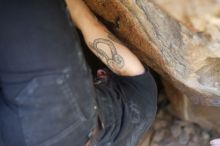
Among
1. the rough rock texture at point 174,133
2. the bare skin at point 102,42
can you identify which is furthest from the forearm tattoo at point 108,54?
the rough rock texture at point 174,133

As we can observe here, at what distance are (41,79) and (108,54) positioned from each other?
0.25 m

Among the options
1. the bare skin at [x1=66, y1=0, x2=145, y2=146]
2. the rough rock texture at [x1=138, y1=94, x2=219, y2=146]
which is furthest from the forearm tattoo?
the rough rock texture at [x1=138, y1=94, x2=219, y2=146]

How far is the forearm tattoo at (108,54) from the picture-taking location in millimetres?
1172

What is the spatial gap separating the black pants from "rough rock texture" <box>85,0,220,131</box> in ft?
0.50

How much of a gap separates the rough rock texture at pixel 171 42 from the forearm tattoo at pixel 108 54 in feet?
0.18

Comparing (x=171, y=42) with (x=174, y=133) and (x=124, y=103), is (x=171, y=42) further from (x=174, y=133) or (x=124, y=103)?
(x=174, y=133)

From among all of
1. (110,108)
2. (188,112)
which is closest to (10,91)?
(110,108)

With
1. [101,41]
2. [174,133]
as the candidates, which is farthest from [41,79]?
[174,133]

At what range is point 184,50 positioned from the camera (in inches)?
39.9

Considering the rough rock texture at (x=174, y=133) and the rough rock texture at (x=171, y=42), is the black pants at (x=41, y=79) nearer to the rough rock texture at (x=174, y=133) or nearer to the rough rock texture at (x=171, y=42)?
the rough rock texture at (x=171, y=42)

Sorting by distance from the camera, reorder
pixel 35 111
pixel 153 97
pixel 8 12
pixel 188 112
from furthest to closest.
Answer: pixel 188 112
pixel 153 97
pixel 35 111
pixel 8 12

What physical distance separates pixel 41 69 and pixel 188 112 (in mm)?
686

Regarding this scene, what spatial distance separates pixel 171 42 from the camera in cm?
103

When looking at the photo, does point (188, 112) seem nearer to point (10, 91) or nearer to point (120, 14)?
point (120, 14)
